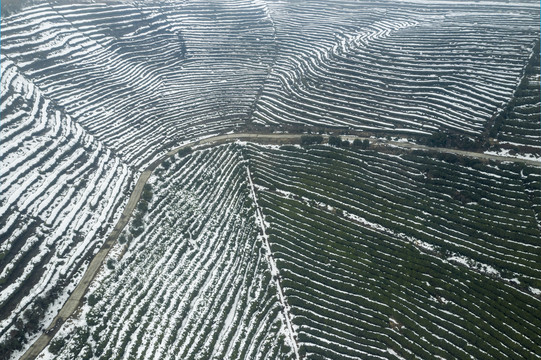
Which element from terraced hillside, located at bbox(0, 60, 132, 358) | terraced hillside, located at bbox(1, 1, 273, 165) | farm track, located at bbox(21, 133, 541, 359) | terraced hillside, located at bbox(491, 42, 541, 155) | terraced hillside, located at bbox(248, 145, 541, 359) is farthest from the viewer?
terraced hillside, located at bbox(1, 1, 273, 165)

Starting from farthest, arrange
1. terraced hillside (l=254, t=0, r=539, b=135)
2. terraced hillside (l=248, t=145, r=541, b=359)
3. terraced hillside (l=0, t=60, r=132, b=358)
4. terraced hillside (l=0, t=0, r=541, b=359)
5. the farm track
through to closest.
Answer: terraced hillside (l=254, t=0, r=539, b=135)
terraced hillside (l=0, t=60, r=132, b=358)
terraced hillside (l=0, t=0, r=541, b=359)
the farm track
terraced hillside (l=248, t=145, r=541, b=359)

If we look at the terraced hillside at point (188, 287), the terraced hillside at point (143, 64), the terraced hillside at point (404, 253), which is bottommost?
the terraced hillside at point (188, 287)

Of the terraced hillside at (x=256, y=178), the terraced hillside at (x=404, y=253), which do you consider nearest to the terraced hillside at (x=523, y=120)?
the terraced hillside at (x=256, y=178)

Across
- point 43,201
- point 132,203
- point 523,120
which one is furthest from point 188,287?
point 523,120

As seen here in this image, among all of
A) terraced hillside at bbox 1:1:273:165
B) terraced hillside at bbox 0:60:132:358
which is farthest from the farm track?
terraced hillside at bbox 1:1:273:165

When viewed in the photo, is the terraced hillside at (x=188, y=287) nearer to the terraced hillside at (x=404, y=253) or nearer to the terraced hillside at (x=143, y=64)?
the terraced hillside at (x=404, y=253)

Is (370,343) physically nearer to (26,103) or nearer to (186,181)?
(186,181)

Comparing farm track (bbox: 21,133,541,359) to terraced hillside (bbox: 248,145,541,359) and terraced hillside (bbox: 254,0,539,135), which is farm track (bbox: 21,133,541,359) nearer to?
terraced hillside (bbox: 248,145,541,359)

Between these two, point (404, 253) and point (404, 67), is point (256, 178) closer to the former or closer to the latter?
point (404, 253)
